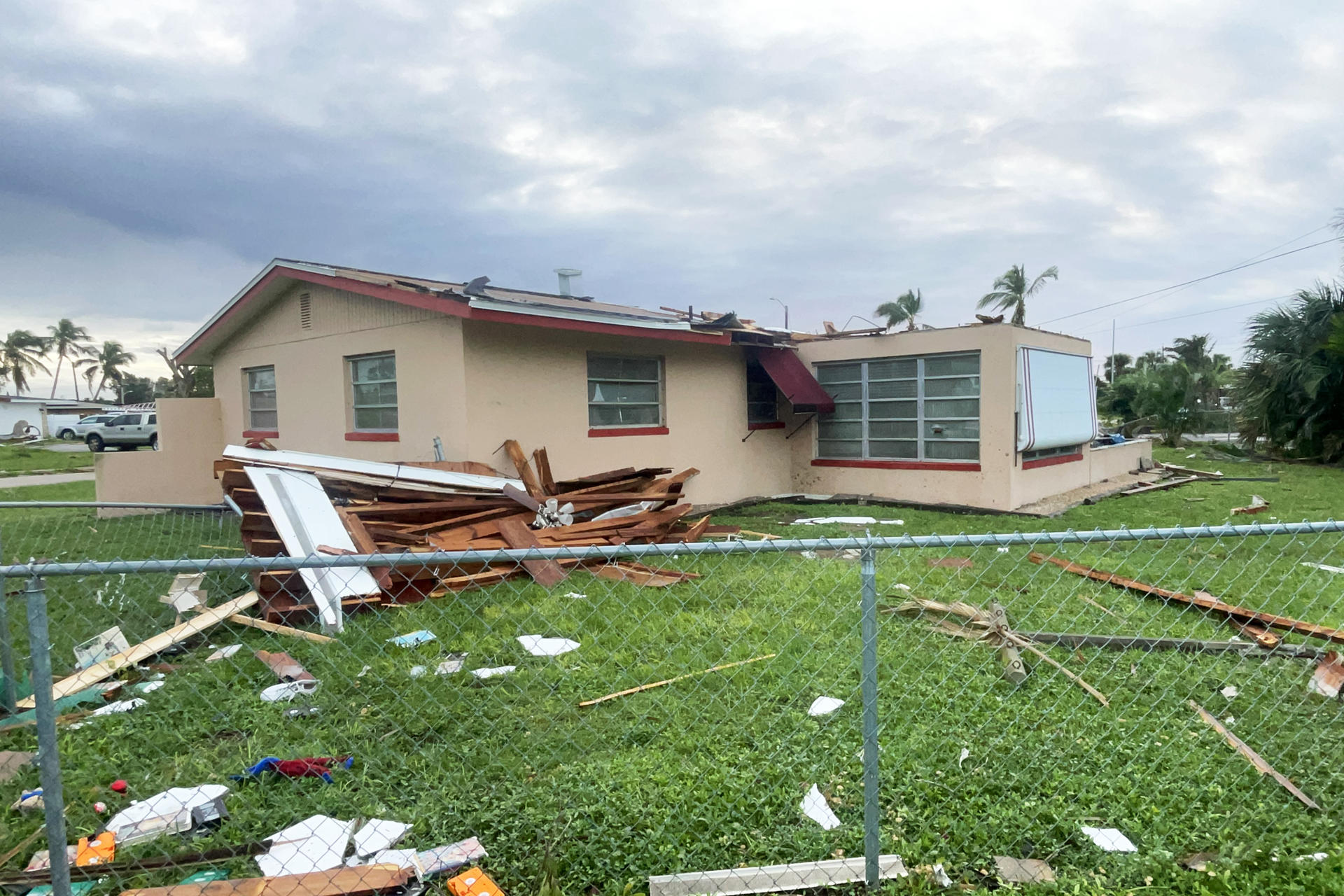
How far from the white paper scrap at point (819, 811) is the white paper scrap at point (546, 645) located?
232 cm

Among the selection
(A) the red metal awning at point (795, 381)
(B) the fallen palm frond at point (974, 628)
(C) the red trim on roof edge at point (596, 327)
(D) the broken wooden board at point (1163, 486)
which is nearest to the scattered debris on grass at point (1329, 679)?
(B) the fallen palm frond at point (974, 628)

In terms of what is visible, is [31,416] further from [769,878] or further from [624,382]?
[769,878]

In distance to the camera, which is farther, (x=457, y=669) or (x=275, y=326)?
(x=275, y=326)

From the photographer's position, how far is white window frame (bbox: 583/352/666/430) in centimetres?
1098

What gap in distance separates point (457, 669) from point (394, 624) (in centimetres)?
131

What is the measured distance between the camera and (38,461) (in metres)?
29.1

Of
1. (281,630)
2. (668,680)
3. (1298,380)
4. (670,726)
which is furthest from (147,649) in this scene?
(1298,380)

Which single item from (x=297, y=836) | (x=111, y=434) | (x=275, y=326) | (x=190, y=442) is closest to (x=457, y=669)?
(x=297, y=836)

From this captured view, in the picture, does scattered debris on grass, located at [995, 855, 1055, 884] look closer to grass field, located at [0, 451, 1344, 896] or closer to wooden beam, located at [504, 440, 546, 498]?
grass field, located at [0, 451, 1344, 896]

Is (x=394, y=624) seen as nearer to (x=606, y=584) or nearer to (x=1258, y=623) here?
(x=606, y=584)

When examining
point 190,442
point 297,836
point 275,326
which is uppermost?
point 275,326

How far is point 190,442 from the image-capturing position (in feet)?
44.4

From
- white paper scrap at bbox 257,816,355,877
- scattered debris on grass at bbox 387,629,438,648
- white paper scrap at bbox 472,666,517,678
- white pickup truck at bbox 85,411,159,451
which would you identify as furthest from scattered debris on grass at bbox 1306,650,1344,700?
white pickup truck at bbox 85,411,159,451

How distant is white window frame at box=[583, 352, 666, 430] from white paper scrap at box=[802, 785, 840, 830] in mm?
8039
